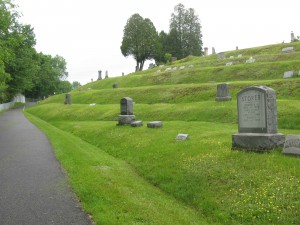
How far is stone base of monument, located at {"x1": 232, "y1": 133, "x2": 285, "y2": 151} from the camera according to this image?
10.3 meters

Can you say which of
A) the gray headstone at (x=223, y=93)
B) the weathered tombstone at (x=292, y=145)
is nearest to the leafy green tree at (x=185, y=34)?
the gray headstone at (x=223, y=93)

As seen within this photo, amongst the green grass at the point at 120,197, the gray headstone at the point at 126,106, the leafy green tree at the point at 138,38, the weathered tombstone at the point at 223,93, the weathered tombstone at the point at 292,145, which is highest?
the leafy green tree at the point at 138,38

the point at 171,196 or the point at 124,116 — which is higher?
the point at 124,116

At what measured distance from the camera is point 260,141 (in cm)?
1038

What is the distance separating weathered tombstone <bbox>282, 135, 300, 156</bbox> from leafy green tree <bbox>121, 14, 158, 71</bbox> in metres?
69.6

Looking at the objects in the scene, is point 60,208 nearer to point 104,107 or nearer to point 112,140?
point 112,140

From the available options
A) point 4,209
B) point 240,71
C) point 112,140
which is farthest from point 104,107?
point 4,209

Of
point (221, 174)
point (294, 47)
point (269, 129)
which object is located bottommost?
point (221, 174)

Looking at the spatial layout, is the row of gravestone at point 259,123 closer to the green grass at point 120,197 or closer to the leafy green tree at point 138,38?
the green grass at point 120,197

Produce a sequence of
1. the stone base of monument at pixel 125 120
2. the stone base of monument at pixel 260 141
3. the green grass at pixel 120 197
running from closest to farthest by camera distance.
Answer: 1. the green grass at pixel 120 197
2. the stone base of monument at pixel 260 141
3. the stone base of monument at pixel 125 120

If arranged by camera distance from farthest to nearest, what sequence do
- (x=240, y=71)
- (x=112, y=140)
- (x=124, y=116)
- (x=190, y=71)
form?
1. (x=190, y=71)
2. (x=240, y=71)
3. (x=124, y=116)
4. (x=112, y=140)

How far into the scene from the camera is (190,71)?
40438 mm

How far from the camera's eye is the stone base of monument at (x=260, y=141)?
33.7ft

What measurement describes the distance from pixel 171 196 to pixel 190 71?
3275 centimetres
